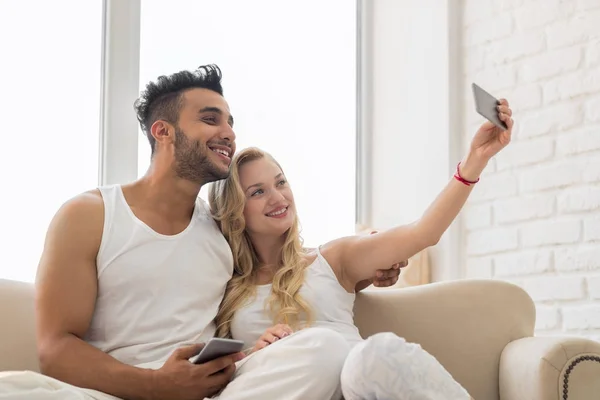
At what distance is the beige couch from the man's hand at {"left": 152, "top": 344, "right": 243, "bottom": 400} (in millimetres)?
394

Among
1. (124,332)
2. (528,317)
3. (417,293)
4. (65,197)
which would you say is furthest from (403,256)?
(65,197)

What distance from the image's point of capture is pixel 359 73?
3.85 metres

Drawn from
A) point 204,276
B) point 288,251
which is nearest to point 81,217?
point 204,276

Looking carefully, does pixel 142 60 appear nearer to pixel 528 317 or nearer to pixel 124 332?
pixel 124 332

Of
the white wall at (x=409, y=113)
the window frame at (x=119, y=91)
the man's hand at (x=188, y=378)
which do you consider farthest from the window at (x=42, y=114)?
the white wall at (x=409, y=113)

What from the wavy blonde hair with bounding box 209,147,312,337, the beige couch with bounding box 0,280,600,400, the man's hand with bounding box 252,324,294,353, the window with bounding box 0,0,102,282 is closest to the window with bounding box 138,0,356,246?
the window with bounding box 0,0,102,282

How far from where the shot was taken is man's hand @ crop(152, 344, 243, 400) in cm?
188

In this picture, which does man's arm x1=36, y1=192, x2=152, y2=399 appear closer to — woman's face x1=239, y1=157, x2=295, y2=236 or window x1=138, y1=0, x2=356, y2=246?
woman's face x1=239, y1=157, x2=295, y2=236

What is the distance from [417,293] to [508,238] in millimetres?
917

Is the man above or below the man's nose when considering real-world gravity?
below

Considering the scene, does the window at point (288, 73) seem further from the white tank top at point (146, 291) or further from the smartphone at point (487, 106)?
the smartphone at point (487, 106)

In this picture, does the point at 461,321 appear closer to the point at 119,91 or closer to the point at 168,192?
the point at 168,192

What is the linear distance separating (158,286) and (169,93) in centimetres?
59

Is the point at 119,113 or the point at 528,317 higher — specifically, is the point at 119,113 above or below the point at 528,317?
above
